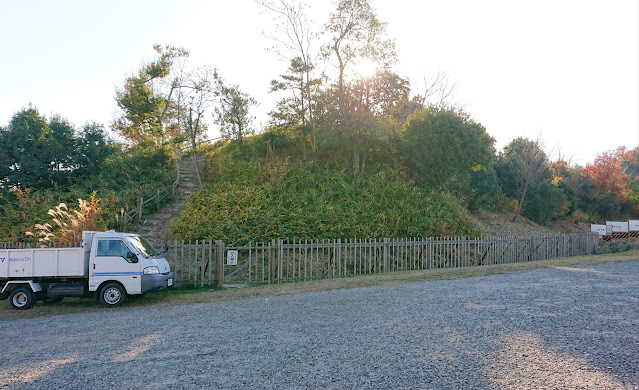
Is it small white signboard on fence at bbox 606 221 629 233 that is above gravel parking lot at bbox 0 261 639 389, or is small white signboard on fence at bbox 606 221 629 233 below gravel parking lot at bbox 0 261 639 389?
above

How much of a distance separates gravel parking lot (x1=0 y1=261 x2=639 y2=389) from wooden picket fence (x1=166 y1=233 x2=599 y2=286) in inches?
132

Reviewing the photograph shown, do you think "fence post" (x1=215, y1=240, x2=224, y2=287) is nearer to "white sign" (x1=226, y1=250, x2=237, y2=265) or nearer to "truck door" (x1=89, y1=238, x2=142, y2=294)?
"white sign" (x1=226, y1=250, x2=237, y2=265)

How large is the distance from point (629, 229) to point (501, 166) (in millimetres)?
10670

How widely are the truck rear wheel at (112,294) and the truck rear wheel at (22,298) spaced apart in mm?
1744

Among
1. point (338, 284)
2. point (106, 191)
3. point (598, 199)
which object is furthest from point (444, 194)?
point (598, 199)

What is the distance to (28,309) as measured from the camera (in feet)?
38.2

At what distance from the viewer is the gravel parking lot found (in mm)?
5297

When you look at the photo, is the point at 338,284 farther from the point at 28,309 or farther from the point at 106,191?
the point at 106,191

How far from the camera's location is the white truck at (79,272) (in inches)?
452

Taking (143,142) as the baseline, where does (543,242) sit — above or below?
below

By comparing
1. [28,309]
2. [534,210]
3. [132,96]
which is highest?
[132,96]

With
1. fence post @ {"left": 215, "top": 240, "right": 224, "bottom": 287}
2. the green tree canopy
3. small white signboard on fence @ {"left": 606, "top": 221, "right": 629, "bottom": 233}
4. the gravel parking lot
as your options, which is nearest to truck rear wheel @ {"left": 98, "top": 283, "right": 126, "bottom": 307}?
the gravel parking lot

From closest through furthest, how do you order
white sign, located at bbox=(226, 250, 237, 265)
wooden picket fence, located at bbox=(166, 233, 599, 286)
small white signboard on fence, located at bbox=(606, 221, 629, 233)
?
white sign, located at bbox=(226, 250, 237, 265) < wooden picket fence, located at bbox=(166, 233, 599, 286) < small white signboard on fence, located at bbox=(606, 221, 629, 233)

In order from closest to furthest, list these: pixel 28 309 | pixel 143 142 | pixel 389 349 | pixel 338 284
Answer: pixel 389 349
pixel 28 309
pixel 338 284
pixel 143 142
